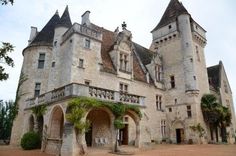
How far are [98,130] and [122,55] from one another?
316 inches

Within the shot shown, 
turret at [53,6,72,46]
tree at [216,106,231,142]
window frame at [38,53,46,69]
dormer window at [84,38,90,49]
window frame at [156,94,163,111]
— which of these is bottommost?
tree at [216,106,231,142]

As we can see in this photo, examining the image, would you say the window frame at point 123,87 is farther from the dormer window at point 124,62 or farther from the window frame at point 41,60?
the window frame at point 41,60

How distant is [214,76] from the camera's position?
32656 millimetres

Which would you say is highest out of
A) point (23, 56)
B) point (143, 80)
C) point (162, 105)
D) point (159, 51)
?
point (159, 51)

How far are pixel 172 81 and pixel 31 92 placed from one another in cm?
1603

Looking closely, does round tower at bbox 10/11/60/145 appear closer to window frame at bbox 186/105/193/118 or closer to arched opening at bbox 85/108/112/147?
arched opening at bbox 85/108/112/147

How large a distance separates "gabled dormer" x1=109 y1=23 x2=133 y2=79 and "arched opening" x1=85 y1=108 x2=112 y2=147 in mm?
4891

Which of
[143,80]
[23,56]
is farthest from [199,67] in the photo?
[23,56]

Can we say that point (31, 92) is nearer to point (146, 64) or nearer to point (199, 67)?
point (146, 64)

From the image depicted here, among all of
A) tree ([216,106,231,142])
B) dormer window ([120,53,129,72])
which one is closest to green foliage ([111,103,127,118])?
dormer window ([120,53,129,72])

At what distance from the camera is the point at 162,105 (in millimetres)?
24297

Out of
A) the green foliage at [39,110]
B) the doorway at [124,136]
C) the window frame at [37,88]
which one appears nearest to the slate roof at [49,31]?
the window frame at [37,88]

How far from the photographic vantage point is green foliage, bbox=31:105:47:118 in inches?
581

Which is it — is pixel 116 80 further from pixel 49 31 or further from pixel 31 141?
pixel 49 31
